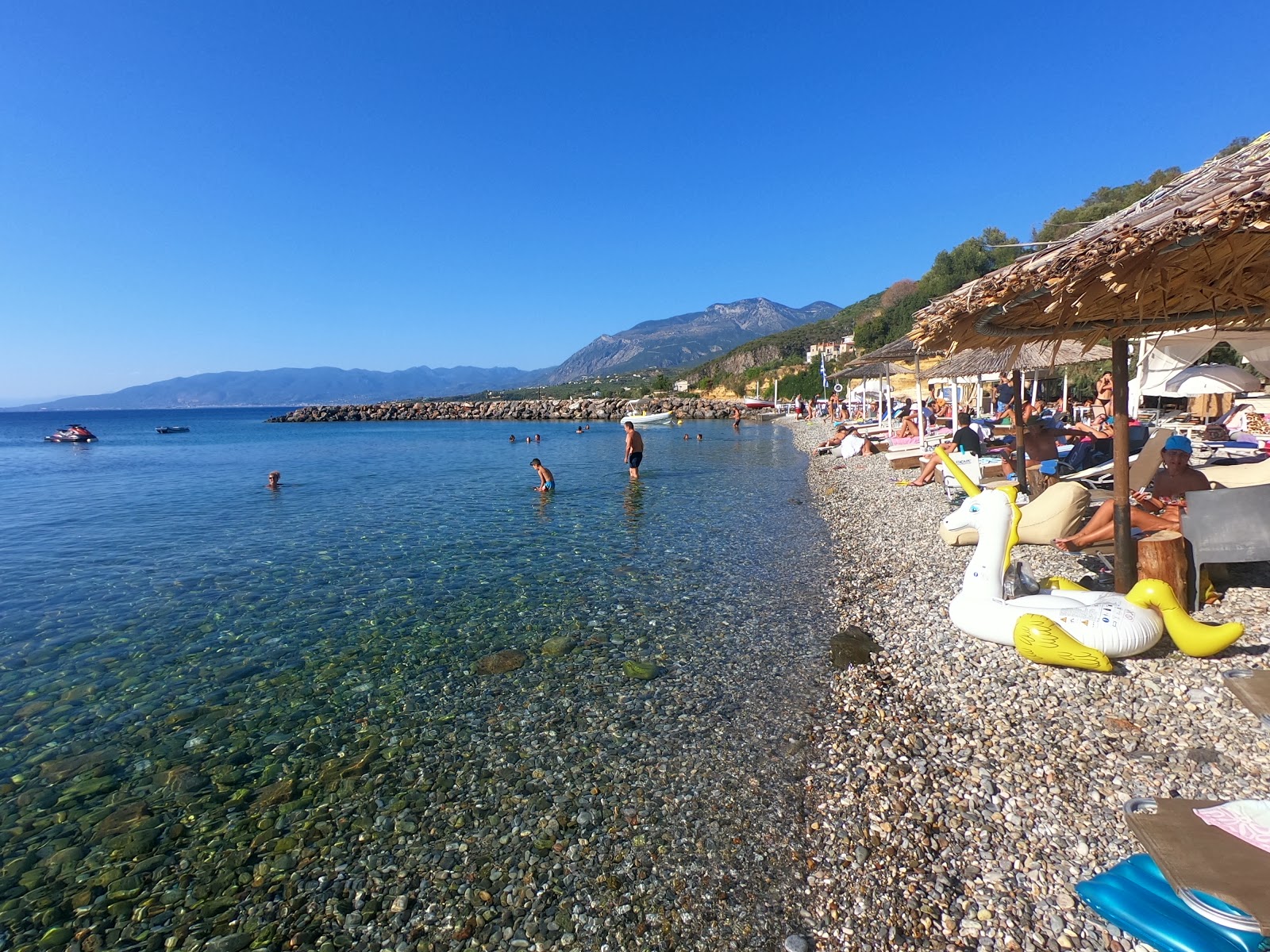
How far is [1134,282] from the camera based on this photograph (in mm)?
4547

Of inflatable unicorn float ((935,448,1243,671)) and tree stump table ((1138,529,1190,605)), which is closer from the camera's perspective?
inflatable unicorn float ((935,448,1243,671))

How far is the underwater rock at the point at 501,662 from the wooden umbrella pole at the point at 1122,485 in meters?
5.54

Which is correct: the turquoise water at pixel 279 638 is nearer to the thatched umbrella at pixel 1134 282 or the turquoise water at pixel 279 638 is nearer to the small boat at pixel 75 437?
the thatched umbrella at pixel 1134 282

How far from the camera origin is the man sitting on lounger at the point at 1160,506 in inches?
263

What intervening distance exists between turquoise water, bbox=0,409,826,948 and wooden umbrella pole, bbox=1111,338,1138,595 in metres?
3.17

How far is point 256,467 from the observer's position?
30.7m

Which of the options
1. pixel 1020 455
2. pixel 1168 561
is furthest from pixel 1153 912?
pixel 1020 455

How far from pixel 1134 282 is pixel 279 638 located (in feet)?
28.8

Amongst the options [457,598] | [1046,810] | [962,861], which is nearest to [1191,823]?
[1046,810]

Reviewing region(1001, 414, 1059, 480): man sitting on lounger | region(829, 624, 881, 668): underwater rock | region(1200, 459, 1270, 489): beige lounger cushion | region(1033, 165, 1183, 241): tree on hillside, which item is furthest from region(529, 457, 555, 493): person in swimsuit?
region(1033, 165, 1183, 241): tree on hillside

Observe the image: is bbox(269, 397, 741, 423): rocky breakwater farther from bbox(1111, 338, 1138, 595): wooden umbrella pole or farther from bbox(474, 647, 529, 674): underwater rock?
bbox(474, 647, 529, 674): underwater rock

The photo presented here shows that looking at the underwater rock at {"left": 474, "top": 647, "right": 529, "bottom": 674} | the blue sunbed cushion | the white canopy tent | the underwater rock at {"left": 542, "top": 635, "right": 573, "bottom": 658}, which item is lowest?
the underwater rock at {"left": 542, "top": 635, "right": 573, "bottom": 658}

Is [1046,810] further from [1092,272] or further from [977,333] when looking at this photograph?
[977,333]

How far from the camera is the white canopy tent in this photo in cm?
839
